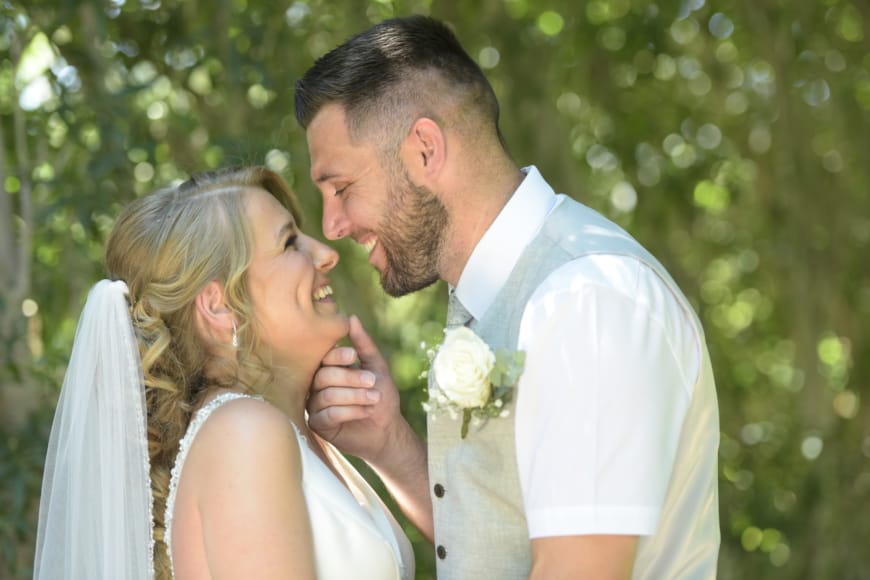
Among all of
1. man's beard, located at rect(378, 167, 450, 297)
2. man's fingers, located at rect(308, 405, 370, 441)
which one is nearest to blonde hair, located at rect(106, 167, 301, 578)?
man's fingers, located at rect(308, 405, 370, 441)

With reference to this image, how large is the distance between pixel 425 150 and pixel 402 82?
0.61 feet

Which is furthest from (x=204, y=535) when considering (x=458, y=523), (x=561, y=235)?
(x=561, y=235)

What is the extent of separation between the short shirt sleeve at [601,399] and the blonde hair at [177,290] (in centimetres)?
83

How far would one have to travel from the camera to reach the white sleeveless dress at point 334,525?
2623 millimetres

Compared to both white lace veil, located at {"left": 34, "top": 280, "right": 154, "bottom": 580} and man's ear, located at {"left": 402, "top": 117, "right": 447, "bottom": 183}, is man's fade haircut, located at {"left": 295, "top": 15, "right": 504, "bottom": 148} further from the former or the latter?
white lace veil, located at {"left": 34, "top": 280, "right": 154, "bottom": 580}

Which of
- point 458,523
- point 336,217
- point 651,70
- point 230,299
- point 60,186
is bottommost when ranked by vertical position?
point 458,523

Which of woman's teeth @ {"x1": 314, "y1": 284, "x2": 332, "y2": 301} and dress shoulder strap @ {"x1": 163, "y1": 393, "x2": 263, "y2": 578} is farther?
woman's teeth @ {"x1": 314, "y1": 284, "x2": 332, "y2": 301}

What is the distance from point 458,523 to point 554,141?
11.4 ft

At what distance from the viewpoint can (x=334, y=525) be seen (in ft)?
8.72

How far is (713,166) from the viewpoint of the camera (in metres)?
6.73

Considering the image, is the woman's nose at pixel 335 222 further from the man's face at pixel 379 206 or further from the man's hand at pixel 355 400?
the man's hand at pixel 355 400

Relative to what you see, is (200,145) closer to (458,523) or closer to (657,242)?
(657,242)

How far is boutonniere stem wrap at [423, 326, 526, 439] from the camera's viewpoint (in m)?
2.32

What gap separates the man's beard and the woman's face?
180 mm
